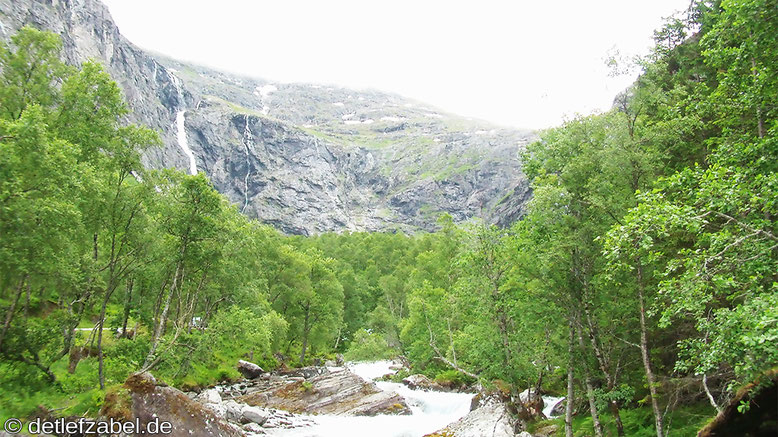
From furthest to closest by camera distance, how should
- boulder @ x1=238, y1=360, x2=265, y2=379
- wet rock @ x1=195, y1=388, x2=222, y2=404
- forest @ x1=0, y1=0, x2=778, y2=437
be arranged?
boulder @ x1=238, y1=360, x2=265, y2=379, wet rock @ x1=195, y1=388, x2=222, y2=404, forest @ x1=0, y1=0, x2=778, y2=437

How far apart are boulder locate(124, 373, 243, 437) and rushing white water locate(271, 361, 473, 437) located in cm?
842

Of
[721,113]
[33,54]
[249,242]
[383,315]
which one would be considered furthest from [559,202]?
[383,315]

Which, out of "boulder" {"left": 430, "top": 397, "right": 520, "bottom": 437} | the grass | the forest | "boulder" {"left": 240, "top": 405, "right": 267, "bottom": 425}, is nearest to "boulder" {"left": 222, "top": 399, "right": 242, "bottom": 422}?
"boulder" {"left": 240, "top": 405, "right": 267, "bottom": 425}

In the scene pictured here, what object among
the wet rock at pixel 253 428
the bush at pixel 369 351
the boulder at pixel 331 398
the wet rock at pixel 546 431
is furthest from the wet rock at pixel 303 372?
the wet rock at pixel 546 431

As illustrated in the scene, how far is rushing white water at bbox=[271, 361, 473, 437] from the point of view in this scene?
27.2 m

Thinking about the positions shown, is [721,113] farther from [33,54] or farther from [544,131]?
[33,54]

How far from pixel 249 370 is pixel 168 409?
25230mm

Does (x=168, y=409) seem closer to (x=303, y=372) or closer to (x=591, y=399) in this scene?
(x=591, y=399)

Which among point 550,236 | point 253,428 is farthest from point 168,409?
point 550,236

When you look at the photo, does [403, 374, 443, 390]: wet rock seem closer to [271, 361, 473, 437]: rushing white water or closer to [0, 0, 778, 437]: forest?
[271, 361, 473, 437]: rushing white water

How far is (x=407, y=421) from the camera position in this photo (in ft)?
99.3

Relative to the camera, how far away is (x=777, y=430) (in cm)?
848

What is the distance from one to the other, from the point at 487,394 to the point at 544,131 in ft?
57.3

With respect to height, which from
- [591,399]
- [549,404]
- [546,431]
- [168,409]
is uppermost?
[591,399]
